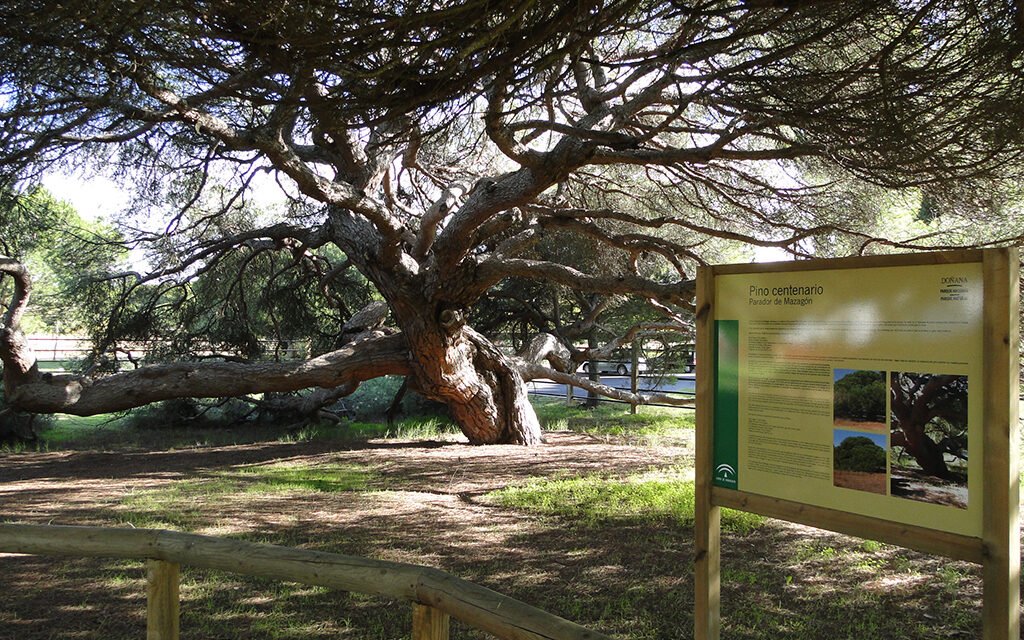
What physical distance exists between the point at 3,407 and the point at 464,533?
1059 cm

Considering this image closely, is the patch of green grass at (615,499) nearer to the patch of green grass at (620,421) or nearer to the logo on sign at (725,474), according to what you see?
the logo on sign at (725,474)

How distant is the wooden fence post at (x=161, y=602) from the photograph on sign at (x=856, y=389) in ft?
7.01

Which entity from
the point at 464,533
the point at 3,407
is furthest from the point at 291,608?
the point at 3,407

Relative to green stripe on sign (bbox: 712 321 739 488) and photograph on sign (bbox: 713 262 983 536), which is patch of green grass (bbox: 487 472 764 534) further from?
photograph on sign (bbox: 713 262 983 536)

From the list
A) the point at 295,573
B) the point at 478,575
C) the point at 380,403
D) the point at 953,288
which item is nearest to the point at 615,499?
the point at 478,575

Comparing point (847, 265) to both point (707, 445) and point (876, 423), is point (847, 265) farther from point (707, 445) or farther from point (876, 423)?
point (707, 445)

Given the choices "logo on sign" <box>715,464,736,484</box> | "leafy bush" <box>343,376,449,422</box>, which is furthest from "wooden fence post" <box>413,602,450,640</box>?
"leafy bush" <box>343,376,449,422</box>

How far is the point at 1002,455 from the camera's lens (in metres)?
2.07

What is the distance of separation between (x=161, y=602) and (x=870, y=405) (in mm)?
2636

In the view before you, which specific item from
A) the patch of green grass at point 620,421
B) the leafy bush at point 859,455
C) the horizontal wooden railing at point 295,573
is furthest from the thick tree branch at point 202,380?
the leafy bush at point 859,455

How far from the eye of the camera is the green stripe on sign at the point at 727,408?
8.86 ft

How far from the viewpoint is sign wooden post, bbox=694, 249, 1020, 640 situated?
2092 millimetres

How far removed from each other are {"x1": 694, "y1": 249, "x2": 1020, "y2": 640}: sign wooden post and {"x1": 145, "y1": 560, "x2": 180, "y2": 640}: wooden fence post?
2.01 m

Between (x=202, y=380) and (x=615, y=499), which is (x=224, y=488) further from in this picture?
(x=615, y=499)
